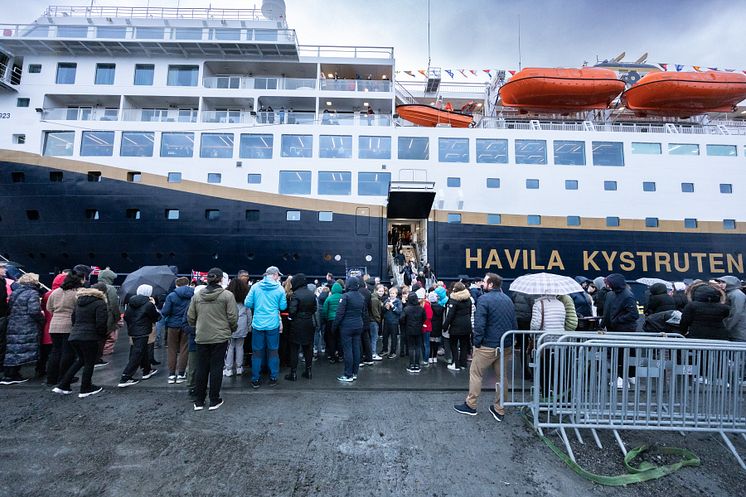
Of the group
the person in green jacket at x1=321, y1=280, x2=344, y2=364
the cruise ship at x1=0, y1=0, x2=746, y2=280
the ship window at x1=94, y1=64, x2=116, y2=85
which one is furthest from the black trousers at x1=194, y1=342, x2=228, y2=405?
the ship window at x1=94, y1=64, x2=116, y2=85

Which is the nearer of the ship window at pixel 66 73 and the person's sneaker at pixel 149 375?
the person's sneaker at pixel 149 375

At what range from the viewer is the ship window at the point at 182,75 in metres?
13.5

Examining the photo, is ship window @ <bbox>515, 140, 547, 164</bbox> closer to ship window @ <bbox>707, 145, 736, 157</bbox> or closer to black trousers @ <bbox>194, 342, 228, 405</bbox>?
ship window @ <bbox>707, 145, 736, 157</bbox>

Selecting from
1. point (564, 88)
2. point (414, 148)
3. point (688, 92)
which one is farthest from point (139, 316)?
point (688, 92)

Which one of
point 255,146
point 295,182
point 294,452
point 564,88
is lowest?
point 294,452

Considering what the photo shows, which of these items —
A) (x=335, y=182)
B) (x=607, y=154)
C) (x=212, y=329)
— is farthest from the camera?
(x=607, y=154)

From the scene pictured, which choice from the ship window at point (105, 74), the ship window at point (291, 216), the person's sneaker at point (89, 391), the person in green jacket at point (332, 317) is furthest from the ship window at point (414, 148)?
the ship window at point (105, 74)

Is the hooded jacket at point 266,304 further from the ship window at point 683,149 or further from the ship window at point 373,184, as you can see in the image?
the ship window at point 683,149

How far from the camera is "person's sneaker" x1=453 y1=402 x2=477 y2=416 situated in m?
3.75

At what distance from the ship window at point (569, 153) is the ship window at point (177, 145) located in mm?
13149

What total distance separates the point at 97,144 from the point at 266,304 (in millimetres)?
11503

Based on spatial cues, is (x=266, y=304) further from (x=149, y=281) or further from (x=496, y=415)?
(x=496, y=415)

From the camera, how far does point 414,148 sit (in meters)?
12.1

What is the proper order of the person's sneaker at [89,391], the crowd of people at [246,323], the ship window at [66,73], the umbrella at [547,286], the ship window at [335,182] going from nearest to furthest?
the crowd of people at [246,323], the person's sneaker at [89,391], the umbrella at [547,286], the ship window at [335,182], the ship window at [66,73]
